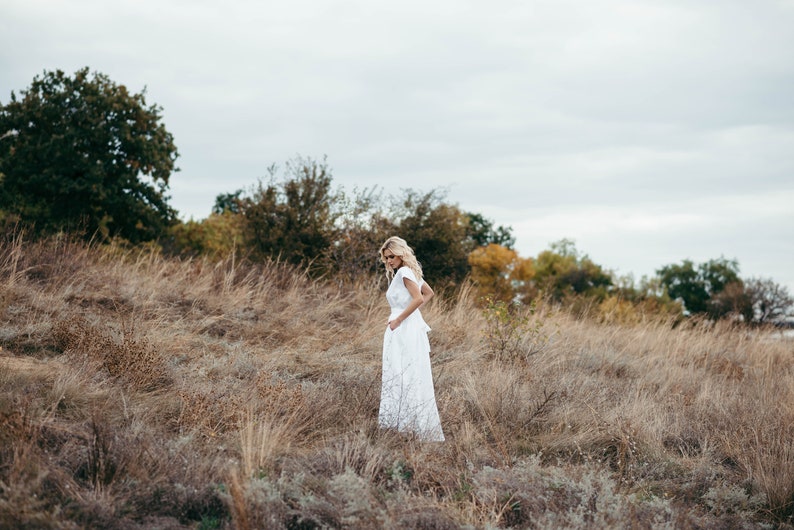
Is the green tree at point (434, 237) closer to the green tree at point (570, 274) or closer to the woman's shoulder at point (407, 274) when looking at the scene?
the woman's shoulder at point (407, 274)

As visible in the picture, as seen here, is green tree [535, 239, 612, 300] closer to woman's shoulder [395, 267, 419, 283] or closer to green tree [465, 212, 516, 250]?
green tree [465, 212, 516, 250]

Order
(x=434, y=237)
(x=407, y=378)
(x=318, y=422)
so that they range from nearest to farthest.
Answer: (x=318, y=422)
(x=407, y=378)
(x=434, y=237)

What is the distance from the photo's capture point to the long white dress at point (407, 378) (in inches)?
215

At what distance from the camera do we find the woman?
5.50 meters

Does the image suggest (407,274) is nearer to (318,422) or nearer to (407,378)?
(407,378)

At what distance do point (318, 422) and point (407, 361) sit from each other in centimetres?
102

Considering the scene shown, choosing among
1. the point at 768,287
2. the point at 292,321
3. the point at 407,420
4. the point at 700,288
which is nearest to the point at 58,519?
the point at 407,420

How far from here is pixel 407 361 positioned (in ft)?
19.1

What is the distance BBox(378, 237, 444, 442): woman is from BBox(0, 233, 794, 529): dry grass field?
29 centimetres

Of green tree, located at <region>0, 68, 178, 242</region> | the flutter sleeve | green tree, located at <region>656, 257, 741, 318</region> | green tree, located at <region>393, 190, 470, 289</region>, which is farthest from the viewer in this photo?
green tree, located at <region>656, 257, 741, 318</region>

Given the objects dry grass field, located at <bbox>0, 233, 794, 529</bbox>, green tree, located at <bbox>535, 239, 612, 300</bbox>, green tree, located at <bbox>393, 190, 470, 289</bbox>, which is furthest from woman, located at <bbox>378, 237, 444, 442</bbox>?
green tree, located at <bbox>535, 239, 612, 300</bbox>

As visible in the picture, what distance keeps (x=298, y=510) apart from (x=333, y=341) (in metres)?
4.98

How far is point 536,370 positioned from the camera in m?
8.05

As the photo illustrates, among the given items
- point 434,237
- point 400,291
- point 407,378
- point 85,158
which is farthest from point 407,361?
point 85,158
